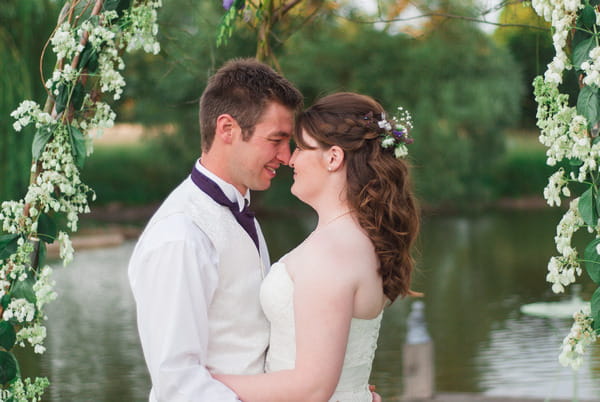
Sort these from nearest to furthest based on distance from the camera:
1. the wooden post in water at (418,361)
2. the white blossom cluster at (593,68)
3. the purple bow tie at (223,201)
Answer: the white blossom cluster at (593,68)
the purple bow tie at (223,201)
the wooden post in water at (418,361)

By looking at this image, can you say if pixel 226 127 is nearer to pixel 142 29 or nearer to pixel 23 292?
pixel 142 29

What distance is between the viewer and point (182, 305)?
1981 mm

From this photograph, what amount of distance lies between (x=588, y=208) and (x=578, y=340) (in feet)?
1.01

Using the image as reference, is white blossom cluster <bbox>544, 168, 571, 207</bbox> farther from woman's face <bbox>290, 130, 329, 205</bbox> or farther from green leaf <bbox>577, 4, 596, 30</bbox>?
woman's face <bbox>290, 130, 329, 205</bbox>

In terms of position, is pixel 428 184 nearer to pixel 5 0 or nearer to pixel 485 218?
pixel 485 218

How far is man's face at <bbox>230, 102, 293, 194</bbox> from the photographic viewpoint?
2246 millimetres

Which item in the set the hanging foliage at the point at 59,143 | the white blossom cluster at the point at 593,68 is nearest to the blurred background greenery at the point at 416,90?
the hanging foliage at the point at 59,143

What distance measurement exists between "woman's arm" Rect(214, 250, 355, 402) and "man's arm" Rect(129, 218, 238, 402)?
0.33 ft

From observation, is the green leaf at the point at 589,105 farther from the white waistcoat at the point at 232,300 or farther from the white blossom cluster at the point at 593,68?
the white waistcoat at the point at 232,300

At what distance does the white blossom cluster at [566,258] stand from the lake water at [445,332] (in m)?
1.25

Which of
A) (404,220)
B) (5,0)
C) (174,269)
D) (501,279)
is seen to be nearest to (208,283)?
(174,269)

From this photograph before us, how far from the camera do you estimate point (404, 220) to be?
2.32 m

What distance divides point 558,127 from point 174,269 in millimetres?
960

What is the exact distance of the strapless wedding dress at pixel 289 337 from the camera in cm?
221
